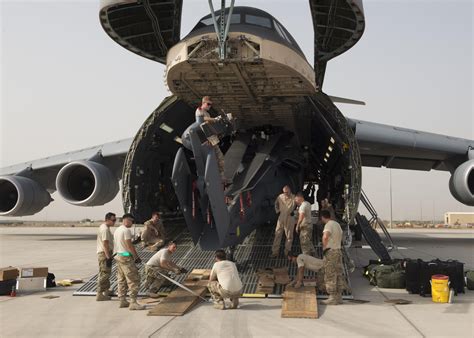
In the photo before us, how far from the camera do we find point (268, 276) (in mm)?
7660

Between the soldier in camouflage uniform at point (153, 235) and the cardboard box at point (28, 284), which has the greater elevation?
the soldier in camouflage uniform at point (153, 235)

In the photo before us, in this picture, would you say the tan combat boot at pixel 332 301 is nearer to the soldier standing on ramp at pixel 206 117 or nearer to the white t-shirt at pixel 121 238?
the soldier standing on ramp at pixel 206 117

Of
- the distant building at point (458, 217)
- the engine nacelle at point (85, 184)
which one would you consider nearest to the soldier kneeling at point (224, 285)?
the engine nacelle at point (85, 184)

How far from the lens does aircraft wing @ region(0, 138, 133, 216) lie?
488 inches

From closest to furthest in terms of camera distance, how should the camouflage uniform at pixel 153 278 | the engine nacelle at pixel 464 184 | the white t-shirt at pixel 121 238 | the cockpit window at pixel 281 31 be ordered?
the white t-shirt at pixel 121 238, the camouflage uniform at pixel 153 278, the cockpit window at pixel 281 31, the engine nacelle at pixel 464 184

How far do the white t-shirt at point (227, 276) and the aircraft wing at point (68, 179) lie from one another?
6696 mm

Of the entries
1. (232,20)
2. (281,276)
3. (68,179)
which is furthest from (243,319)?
(68,179)

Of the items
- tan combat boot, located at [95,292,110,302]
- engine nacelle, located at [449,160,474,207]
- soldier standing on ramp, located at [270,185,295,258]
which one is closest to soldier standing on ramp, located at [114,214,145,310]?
tan combat boot, located at [95,292,110,302]

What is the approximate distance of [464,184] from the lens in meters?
13.2

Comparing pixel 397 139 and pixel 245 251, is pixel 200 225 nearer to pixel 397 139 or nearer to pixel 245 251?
pixel 245 251

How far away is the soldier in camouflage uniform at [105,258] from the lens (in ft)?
23.7

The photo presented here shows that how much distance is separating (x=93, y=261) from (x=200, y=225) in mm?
5669

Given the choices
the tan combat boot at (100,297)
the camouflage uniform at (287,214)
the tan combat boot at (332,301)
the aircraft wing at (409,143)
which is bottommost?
the tan combat boot at (100,297)

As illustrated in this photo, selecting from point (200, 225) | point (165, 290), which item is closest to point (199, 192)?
point (200, 225)
